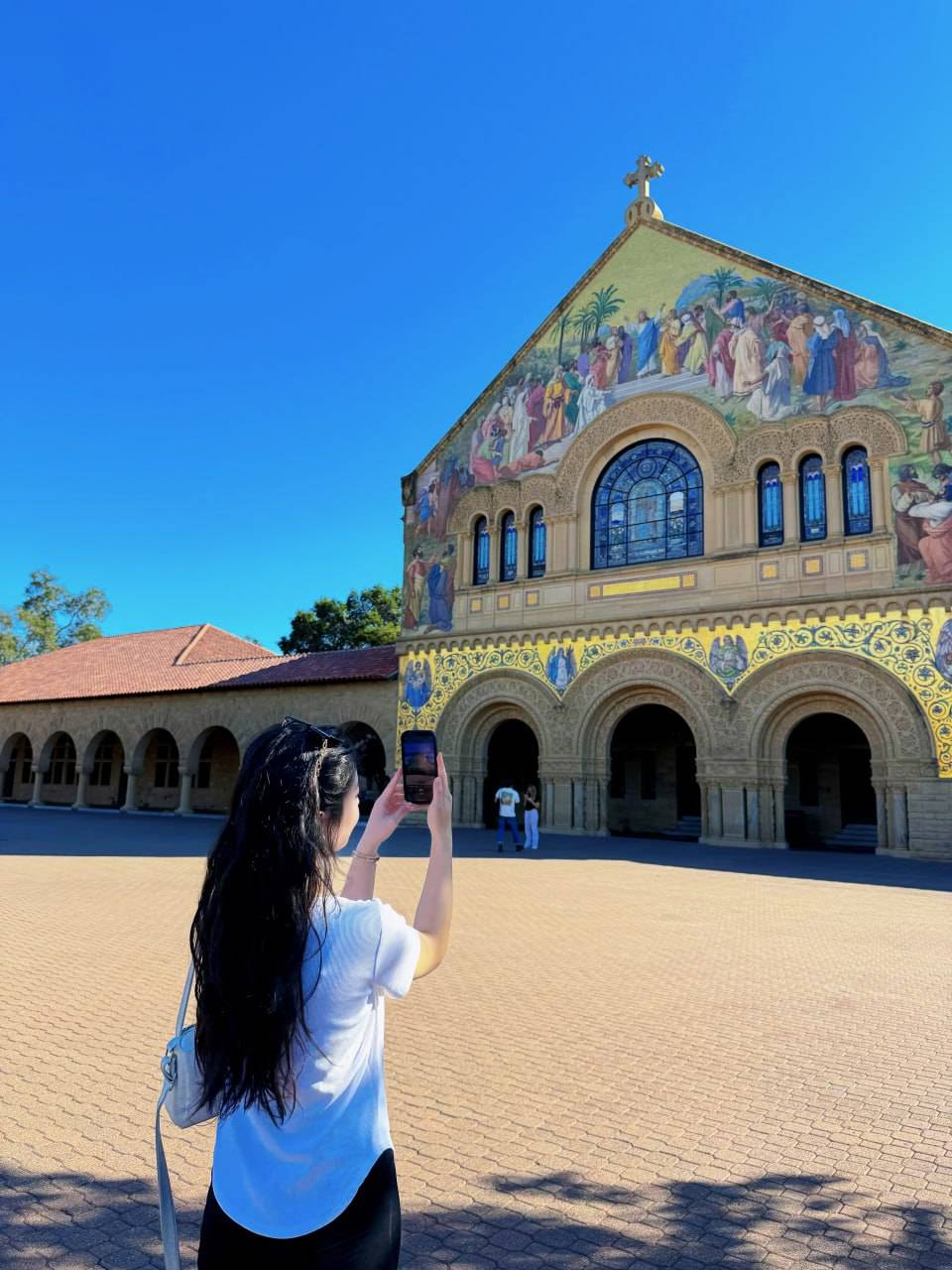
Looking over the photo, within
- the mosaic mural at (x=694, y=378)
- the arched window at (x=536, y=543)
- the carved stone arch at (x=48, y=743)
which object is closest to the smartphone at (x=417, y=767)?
the mosaic mural at (x=694, y=378)

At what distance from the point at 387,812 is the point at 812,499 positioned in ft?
63.1

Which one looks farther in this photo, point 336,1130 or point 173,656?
point 173,656

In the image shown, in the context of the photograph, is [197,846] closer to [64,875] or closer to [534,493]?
[64,875]

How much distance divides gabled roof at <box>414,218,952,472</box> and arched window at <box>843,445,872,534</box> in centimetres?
283

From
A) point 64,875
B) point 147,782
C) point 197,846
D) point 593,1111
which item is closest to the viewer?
point 593,1111

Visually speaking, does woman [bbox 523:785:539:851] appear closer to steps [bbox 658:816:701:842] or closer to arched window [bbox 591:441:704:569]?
steps [bbox 658:816:701:842]

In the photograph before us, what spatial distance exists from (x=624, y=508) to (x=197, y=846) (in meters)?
13.3

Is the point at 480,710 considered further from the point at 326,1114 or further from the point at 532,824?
the point at 326,1114

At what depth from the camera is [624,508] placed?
2236 cm

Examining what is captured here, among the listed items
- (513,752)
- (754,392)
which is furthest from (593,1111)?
(513,752)

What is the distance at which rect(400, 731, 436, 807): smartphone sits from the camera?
2.35 metres

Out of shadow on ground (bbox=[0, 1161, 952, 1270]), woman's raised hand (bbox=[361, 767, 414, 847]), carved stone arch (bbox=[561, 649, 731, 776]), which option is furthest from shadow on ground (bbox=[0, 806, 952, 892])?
woman's raised hand (bbox=[361, 767, 414, 847])

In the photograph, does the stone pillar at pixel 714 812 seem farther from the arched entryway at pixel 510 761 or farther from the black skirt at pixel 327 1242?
the black skirt at pixel 327 1242

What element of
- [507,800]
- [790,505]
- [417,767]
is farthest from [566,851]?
[417,767]
